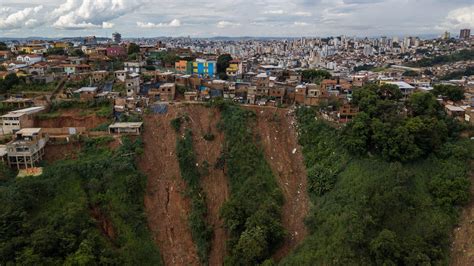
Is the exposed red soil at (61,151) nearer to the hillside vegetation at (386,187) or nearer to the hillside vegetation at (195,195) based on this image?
the hillside vegetation at (195,195)

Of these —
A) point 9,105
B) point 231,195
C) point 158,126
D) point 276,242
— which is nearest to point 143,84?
point 158,126

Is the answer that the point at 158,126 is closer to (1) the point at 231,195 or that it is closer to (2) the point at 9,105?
(1) the point at 231,195

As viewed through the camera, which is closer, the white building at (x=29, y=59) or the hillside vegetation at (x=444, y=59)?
the white building at (x=29, y=59)

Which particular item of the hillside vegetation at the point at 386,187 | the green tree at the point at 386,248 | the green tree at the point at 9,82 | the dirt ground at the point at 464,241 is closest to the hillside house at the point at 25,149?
the green tree at the point at 9,82

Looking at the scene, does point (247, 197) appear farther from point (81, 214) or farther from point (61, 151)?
point (61, 151)

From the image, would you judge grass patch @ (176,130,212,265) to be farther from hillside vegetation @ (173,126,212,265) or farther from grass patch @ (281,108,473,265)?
grass patch @ (281,108,473,265)

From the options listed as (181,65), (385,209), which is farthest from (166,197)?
(181,65)
